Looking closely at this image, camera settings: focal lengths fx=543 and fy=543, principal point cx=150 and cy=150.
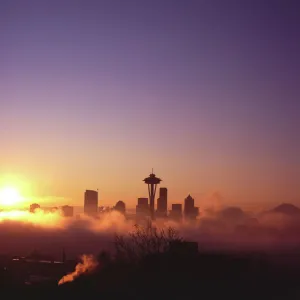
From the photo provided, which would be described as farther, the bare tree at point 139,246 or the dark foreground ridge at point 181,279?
the bare tree at point 139,246

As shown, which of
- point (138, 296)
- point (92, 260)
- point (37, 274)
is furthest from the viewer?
point (37, 274)

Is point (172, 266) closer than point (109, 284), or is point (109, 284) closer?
point (109, 284)

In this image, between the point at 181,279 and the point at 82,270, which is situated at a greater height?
the point at 82,270

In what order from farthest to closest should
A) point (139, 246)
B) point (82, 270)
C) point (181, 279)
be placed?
point (139, 246) < point (82, 270) < point (181, 279)

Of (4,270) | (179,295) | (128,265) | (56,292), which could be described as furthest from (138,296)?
(4,270)

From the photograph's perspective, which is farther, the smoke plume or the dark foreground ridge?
the smoke plume

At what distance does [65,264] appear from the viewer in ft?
446

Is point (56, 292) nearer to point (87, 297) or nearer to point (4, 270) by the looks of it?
point (87, 297)

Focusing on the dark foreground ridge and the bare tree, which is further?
the bare tree

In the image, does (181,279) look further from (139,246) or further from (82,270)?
(139,246)

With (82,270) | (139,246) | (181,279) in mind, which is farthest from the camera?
(139,246)

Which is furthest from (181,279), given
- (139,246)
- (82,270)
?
(139,246)

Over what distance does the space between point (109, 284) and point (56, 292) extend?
27.2 ft

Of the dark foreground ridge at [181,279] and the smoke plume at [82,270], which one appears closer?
the dark foreground ridge at [181,279]
